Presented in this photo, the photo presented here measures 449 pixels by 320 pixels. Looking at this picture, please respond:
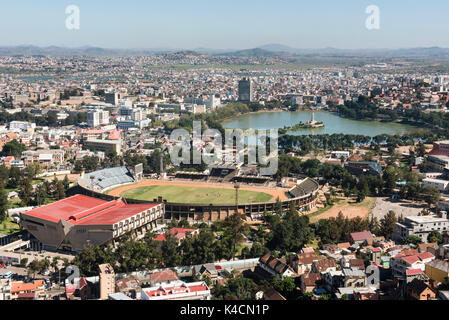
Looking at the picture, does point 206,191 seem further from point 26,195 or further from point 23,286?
point 23,286

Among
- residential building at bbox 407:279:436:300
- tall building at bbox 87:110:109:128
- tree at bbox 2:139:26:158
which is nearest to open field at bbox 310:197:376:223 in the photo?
residential building at bbox 407:279:436:300

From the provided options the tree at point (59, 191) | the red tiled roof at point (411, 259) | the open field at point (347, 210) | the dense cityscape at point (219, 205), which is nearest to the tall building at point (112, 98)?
the dense cityscape at point (219, 205)

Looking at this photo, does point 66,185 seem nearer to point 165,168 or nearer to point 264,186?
point 165,168

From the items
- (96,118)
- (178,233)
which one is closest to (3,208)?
(178,233)

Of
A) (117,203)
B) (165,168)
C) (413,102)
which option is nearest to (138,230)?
(117,203)

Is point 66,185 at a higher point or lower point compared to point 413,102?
lower

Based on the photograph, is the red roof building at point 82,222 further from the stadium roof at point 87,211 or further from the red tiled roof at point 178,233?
the red tiled roof at point 178,233
